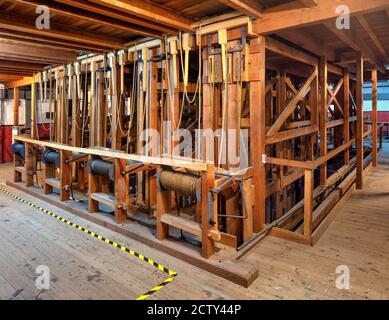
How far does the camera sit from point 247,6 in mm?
3021

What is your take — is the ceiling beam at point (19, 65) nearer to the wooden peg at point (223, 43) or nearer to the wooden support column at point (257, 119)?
the wooden peg at point (223, 43)

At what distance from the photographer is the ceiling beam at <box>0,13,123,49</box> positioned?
3.59 metres

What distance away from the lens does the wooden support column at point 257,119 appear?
340 cm

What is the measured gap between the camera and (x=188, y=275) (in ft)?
9.06

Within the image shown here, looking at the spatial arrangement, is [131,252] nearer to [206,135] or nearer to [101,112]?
[206,135]

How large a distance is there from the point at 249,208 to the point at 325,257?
0.85m

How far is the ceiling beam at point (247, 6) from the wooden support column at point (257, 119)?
0.89 feet

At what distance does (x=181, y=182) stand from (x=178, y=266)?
76cm

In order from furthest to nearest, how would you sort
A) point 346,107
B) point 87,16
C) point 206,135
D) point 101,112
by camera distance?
1. point 346,107
2. point 101,112
3. point 206,135
4. point 87,16

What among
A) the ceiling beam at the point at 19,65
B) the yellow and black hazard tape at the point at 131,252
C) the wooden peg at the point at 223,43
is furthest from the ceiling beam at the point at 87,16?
the ceiling beam at the point at 19,65

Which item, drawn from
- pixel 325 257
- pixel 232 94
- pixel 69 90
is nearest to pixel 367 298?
pixel 325 257

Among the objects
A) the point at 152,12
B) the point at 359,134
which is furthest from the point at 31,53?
the point at 359,134

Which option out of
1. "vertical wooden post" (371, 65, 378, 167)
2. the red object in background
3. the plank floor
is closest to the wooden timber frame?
the plank floor

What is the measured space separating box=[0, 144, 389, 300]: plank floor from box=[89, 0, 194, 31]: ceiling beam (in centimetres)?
232
